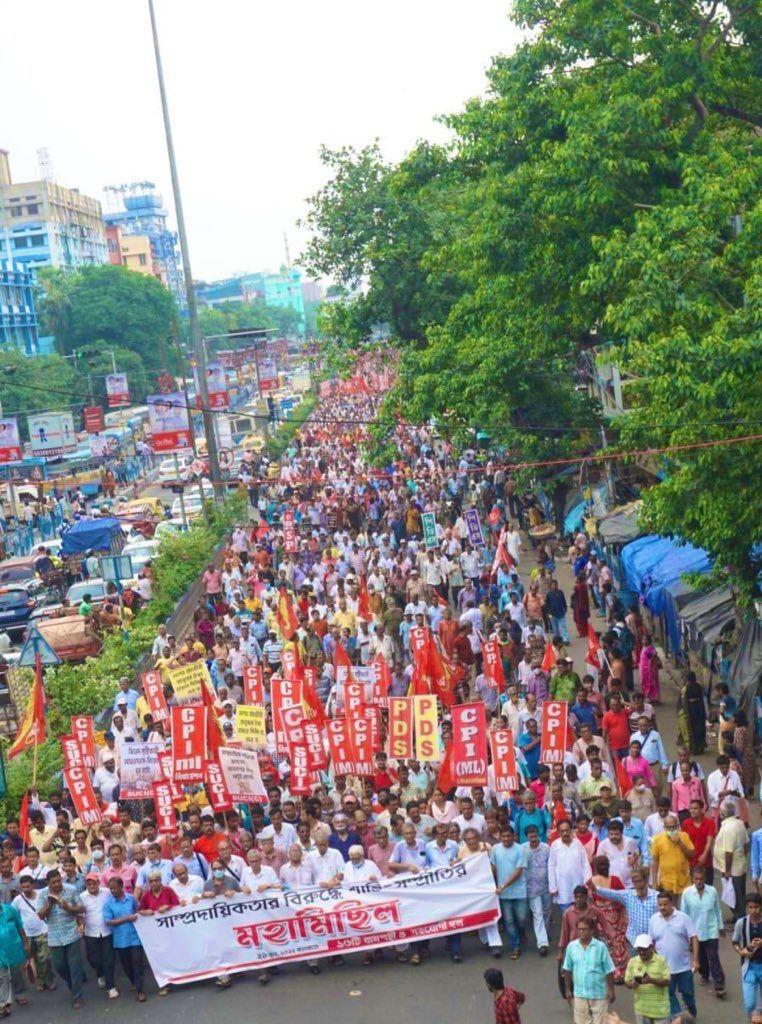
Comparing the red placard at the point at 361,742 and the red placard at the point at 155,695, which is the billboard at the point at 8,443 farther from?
the red placard at the point at 361,742

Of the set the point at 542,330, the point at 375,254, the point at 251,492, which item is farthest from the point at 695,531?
the point at 251,492

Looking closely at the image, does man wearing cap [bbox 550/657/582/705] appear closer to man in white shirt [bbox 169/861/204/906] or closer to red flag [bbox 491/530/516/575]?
man in white shirt [bbox 169/861/204/906]

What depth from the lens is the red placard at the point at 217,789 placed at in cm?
1394

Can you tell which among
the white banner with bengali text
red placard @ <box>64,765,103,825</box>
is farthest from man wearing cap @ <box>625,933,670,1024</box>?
red placard @ <box>64,765,103,825</box>

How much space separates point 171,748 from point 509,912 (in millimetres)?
4725

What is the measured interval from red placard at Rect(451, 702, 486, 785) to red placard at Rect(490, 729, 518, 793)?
0.63ft

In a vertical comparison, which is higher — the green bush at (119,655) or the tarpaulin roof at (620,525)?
the tarpaulin roof at (620,525)

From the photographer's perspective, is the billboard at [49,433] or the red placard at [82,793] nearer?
the red placard at [82,793]

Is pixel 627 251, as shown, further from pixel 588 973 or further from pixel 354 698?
pixel 588 973

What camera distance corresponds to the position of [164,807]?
1352 centimetres

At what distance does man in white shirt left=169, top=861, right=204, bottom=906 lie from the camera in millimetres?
11578

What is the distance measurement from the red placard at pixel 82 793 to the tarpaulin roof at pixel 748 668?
6.60 m

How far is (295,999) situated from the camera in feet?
36.3

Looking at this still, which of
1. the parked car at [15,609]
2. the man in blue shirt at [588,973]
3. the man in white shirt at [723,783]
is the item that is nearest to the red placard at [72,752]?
the man in white shirt at [723,783]
